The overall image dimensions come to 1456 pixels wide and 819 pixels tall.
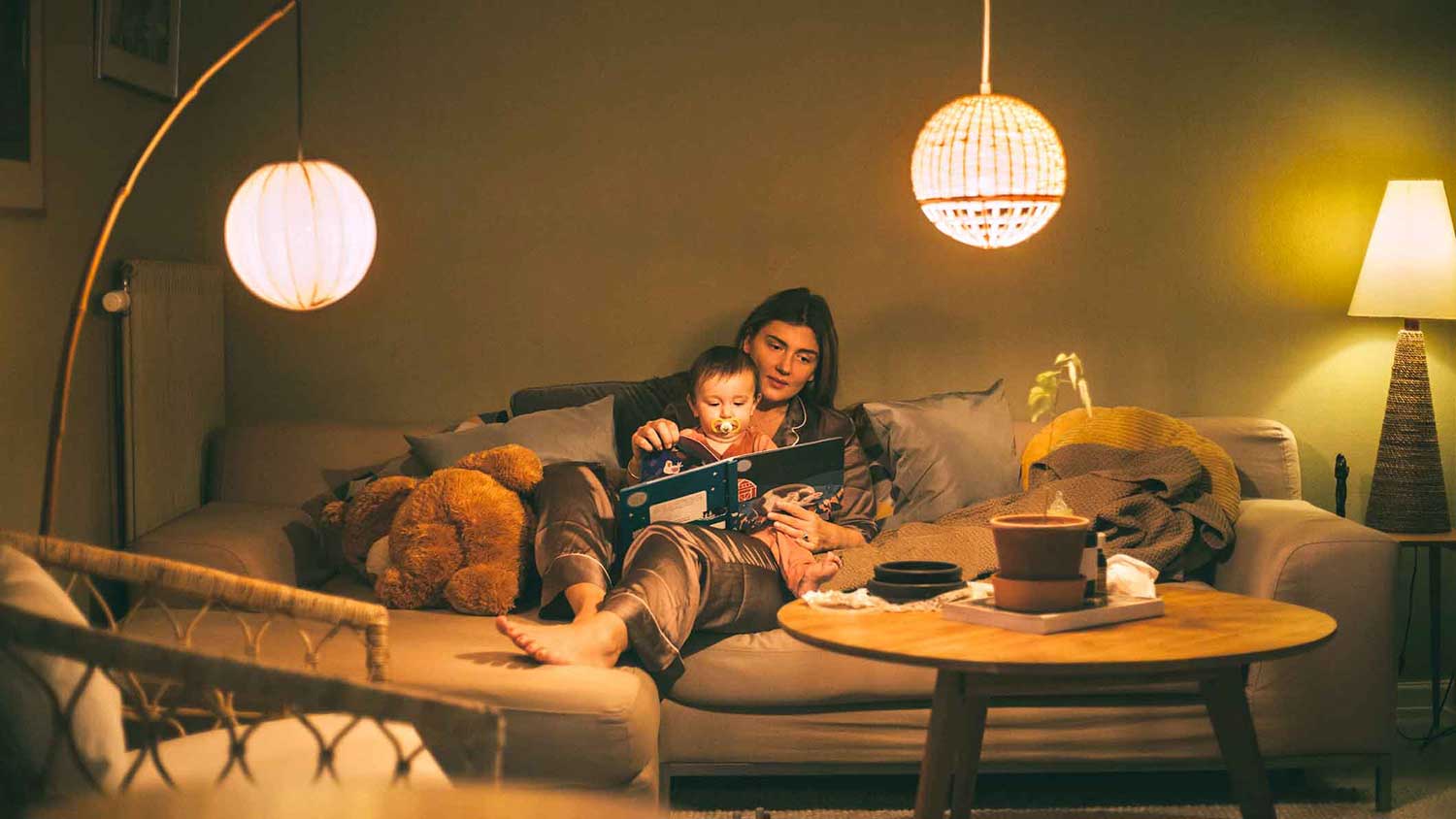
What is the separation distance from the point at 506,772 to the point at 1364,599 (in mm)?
1673

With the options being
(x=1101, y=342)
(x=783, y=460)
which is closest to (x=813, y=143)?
(x=1101, y=342)

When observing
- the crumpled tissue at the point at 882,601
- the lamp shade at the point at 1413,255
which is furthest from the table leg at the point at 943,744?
the lamp shade at the point at 1413,255

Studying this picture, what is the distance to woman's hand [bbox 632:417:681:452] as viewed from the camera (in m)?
2.96

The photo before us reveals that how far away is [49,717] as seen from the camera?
4.48 feet

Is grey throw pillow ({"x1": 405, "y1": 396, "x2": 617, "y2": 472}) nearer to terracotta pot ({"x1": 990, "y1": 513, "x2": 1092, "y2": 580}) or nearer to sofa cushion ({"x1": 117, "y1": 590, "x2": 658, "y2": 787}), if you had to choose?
sofa cushion ({"x1": 117, "y1": 590, "x2": 658, "y2": 787})

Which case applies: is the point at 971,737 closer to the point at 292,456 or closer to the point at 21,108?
the point at 292,456

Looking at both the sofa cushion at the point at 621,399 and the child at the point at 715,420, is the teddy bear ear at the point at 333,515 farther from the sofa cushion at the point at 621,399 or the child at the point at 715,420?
the child at the point at 715,420

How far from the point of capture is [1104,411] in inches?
128

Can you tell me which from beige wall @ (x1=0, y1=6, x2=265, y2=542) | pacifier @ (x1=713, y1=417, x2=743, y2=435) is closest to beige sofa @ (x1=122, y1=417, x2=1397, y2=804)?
beige wall @ (x1=0, y1=6, x2=265, y2=542)

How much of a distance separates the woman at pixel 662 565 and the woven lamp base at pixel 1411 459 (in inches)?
51.2

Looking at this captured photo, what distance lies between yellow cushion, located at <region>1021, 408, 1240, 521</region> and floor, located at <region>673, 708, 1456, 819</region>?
658 millimetres

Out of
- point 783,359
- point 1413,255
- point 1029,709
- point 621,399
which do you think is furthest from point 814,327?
point 1413,255

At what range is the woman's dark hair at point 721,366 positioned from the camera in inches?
120

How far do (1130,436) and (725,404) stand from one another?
96 cm
